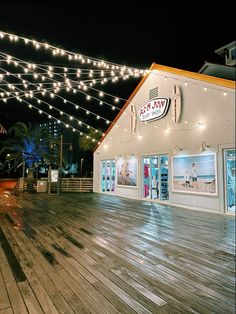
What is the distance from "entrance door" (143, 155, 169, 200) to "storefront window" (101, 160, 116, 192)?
2.82 m

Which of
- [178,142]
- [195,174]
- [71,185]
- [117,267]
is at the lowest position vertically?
[117,267]

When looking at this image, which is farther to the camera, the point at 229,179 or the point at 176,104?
the point at 176,104

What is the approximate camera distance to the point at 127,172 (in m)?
11.8

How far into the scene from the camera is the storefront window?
1331 centimetres

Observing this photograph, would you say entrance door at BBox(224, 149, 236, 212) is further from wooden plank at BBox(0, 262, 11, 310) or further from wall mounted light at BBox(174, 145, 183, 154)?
wooden plank at BBox(0, 262, 11, 310)

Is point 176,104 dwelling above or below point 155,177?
above

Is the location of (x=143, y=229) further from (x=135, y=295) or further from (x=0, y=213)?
(x=0, y=213)

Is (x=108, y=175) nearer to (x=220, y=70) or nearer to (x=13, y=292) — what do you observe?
(x=220, y=70)

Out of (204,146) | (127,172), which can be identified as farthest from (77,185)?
(204,146)

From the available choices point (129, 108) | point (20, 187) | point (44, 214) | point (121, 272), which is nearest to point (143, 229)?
point (121, 272)

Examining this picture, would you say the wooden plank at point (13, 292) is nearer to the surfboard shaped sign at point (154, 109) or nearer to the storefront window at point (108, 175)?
the surfboard shaped sign at point (154, 109)

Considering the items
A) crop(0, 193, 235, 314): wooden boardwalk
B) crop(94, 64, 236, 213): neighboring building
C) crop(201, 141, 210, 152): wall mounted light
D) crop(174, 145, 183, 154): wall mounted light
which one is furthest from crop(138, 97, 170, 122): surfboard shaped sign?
crop(0, 193, 235, 314): wooden boardwalk

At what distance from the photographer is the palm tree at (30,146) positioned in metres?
17.6

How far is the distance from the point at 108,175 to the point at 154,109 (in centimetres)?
539
